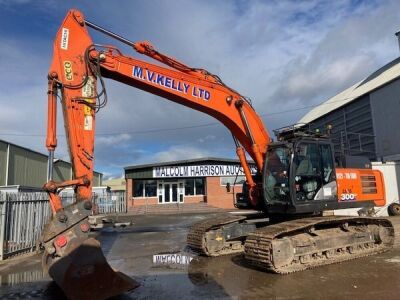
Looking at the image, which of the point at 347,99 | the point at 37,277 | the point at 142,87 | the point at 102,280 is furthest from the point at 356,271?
the point at 347,99

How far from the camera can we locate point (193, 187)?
122 feet

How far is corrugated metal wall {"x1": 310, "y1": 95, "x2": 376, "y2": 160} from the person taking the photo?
73.3 feet

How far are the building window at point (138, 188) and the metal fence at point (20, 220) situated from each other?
22.6 meters

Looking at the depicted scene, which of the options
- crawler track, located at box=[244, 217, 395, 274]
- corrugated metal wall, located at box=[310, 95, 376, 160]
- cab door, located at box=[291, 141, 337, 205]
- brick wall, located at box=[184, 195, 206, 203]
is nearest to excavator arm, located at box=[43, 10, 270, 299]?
cab door, located at box=[291, 141, 337, 205]

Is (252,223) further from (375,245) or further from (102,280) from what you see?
(102,280)

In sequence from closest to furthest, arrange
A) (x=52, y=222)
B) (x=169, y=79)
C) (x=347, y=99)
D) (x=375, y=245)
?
(x=52, y=222) < (x=169, y=79) < (x=375, y=245) < (x=347, y=99)

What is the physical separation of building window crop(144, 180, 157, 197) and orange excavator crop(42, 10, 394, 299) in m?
25.7

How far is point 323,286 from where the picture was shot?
765 centimetres

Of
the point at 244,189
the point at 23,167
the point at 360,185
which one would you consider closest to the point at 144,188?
the point at 23,167

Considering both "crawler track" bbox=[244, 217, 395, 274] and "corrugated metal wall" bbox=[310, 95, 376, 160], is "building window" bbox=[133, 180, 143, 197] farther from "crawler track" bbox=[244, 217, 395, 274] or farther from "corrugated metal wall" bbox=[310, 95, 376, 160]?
"crawler track" bbox=[244, 217, 395, 274]

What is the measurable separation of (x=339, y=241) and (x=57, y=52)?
7.74m

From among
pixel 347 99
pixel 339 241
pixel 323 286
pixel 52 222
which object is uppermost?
pixel 347 99

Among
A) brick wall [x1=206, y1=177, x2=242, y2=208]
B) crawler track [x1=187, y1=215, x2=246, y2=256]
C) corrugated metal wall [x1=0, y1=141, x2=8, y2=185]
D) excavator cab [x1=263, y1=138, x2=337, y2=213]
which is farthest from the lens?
brick wall [x1=206, y1=177, x2=242, y2=208]

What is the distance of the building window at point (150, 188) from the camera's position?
121 feet
